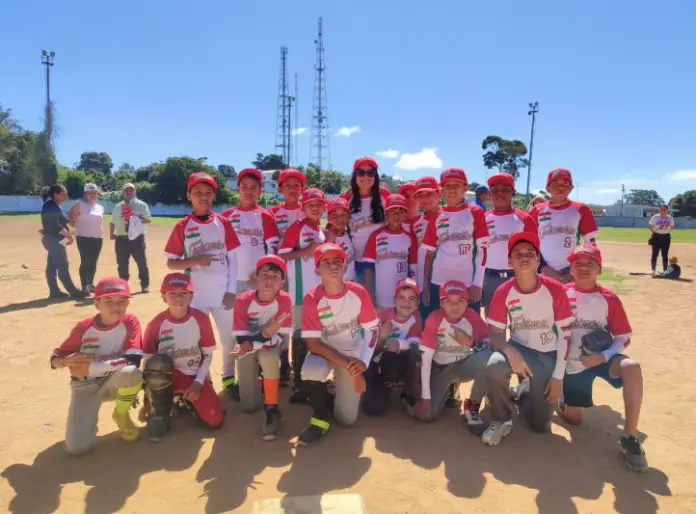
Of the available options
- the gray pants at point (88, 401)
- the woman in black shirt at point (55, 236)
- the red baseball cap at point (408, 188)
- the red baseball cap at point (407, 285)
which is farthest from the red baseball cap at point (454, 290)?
the woman in black shirt at point (55, 236)

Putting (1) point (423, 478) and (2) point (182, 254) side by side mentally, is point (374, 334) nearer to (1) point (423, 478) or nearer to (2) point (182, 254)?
(1) point (423, 478)

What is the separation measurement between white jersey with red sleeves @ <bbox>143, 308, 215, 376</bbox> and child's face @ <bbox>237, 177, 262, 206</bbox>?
142cm

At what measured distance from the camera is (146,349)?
382cm

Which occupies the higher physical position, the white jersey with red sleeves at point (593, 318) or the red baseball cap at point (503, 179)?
the red baseball cap at point (503, 179)

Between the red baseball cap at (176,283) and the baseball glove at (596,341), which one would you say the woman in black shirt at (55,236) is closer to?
the red baseball cap at (176,283)

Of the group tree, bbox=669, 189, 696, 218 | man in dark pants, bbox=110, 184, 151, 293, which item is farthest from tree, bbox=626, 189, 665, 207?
man in dark pants, bbox=110, 184, 151, 293

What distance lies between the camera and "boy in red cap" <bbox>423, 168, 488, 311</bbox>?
14.7 feet

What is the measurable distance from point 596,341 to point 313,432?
230cm

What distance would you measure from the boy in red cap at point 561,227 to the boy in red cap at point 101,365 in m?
3.83

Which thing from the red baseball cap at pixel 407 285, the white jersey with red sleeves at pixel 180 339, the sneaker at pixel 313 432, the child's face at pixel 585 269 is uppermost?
the child's face at pixel 585 269

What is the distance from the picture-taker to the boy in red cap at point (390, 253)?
464cm

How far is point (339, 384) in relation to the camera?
3838mm

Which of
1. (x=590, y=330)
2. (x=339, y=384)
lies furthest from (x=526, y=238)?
(x=339, y=384)

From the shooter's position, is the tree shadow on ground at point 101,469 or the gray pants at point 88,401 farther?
the gray pants at point 88,401
